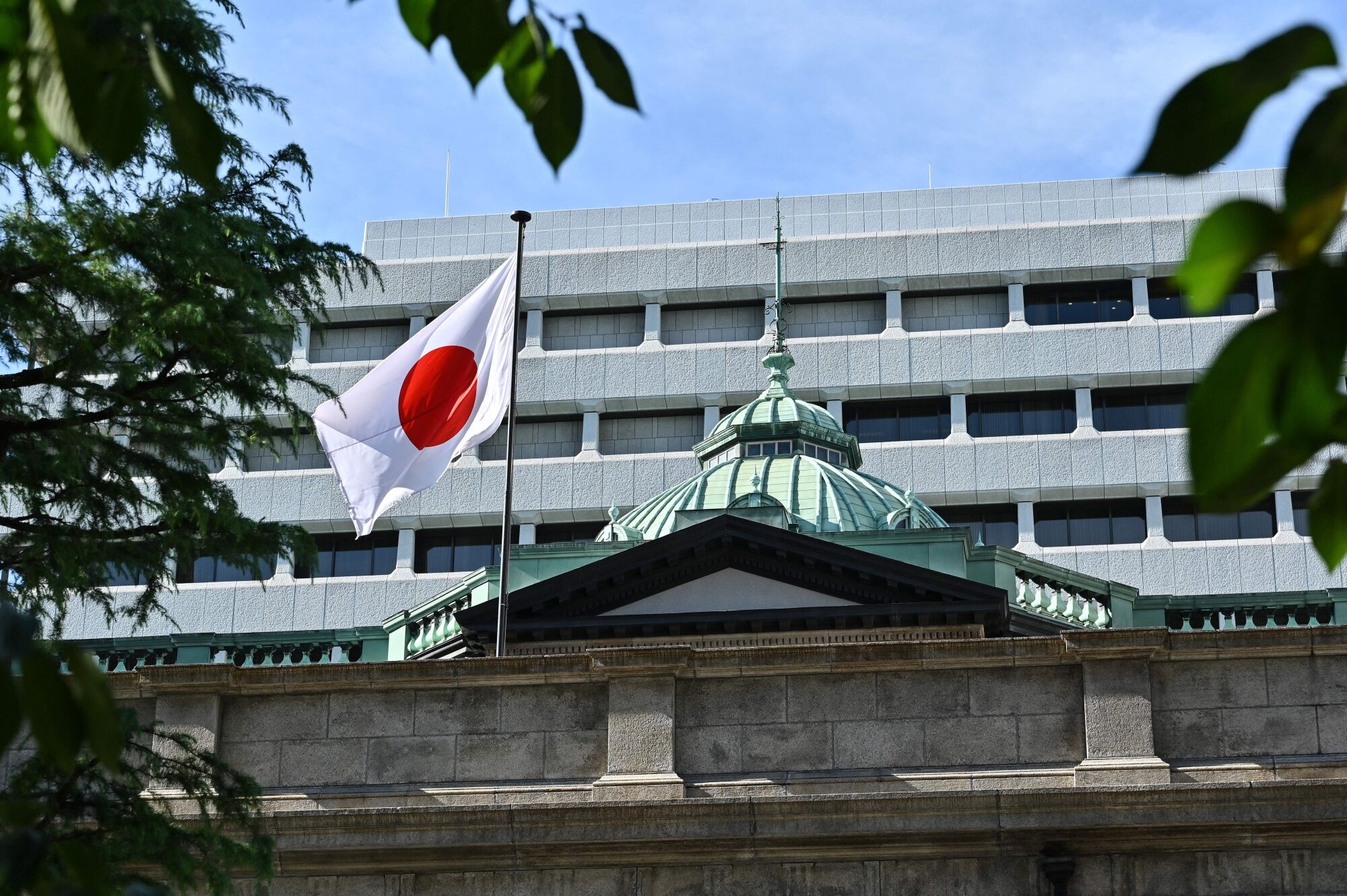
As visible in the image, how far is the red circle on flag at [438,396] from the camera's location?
2586 centimetres

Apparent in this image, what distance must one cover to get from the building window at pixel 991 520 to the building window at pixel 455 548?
13.2m

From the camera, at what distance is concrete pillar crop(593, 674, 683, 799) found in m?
16.5

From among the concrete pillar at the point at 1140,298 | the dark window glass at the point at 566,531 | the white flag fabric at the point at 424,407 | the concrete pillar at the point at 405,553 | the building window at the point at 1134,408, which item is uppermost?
the concrete pillar at the point at 1140,298

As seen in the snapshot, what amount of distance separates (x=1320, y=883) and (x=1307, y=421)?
13.6 metres

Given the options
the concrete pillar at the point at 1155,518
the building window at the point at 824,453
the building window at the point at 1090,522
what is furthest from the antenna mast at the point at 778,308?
the concrete pillar at the point at 1155,518

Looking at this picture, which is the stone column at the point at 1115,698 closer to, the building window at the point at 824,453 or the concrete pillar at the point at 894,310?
the building window at the point at 824,453

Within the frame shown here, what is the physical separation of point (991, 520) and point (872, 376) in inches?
216

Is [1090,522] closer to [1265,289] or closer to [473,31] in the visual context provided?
[1265,289]

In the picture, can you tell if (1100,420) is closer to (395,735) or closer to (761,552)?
(761,552)

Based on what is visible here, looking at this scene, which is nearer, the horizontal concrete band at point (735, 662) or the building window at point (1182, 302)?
the horizontal concrete band at point (735, 662)

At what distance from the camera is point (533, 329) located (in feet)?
205

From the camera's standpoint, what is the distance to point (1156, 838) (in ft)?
51.5

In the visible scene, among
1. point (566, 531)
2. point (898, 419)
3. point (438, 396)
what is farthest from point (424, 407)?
point (898, 419)

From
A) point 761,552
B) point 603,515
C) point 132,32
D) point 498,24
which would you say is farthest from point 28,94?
point 603,515
